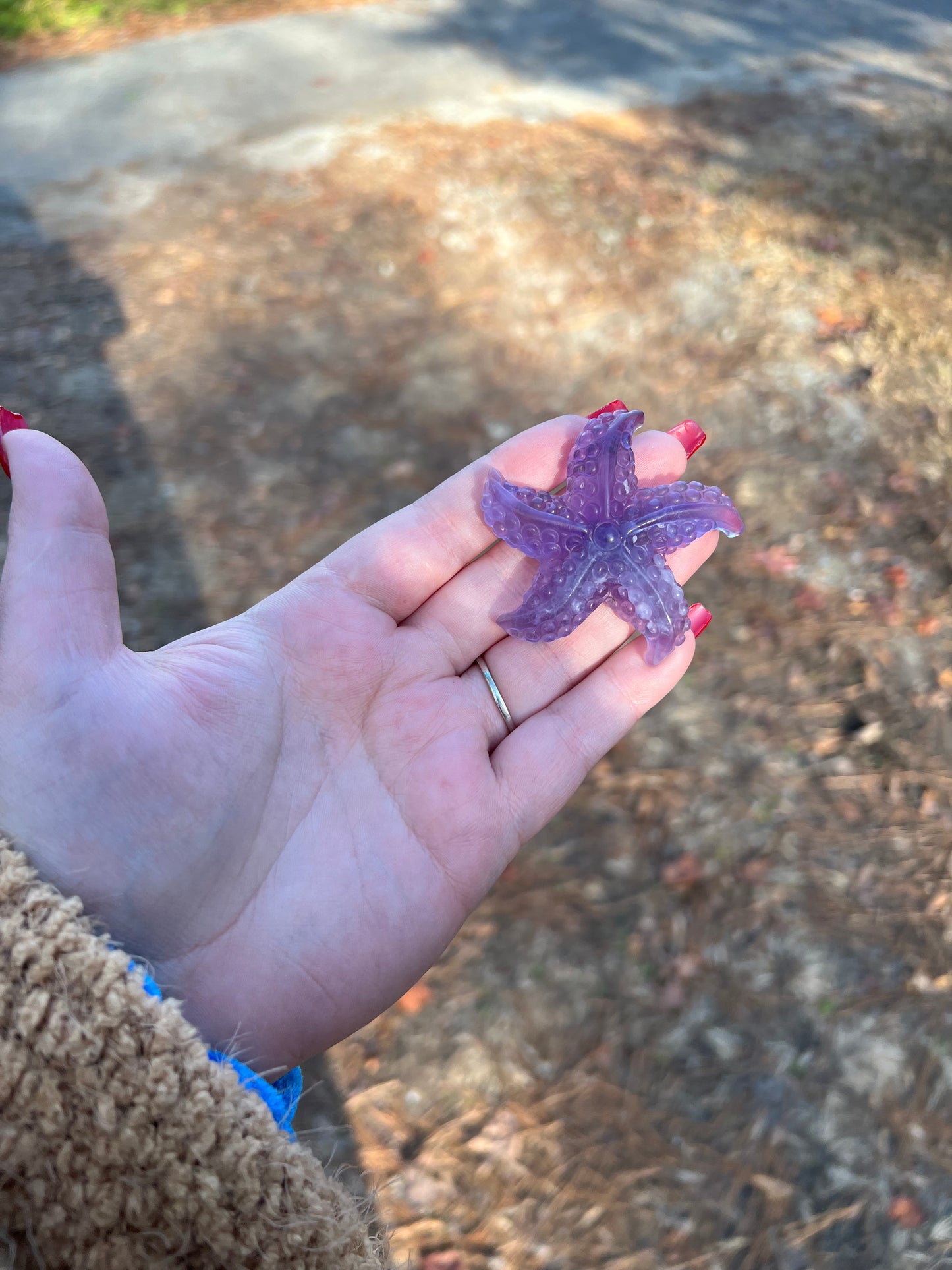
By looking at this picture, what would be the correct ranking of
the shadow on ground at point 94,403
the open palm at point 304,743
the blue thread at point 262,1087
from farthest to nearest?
the shadow on ground at point 94,403, the open palm at point 304,743, the blue thread at point 262,1087

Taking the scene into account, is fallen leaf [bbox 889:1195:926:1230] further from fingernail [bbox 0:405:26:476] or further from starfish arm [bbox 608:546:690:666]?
fingernail [bbox 0:405:26:476]

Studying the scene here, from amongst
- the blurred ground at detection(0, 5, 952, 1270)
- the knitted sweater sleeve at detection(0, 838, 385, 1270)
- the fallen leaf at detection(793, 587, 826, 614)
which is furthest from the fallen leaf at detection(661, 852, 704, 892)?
the knitted sweater sleeve at detection(0, 838, 385, 1270)

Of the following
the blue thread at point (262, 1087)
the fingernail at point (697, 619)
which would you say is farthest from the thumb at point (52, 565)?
the fingernail at point (697, 619)

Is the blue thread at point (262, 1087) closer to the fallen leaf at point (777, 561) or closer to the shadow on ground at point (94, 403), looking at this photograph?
the shadow on ground at point (94, 403)

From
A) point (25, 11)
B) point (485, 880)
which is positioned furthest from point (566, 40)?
point (485, 880)

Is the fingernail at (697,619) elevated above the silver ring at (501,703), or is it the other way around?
the fingernail at (697,619)
